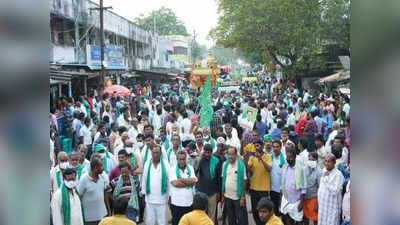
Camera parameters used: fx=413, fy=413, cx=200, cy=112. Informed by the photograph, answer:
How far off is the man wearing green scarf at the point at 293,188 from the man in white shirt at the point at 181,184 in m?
1.20

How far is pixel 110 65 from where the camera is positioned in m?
20.5

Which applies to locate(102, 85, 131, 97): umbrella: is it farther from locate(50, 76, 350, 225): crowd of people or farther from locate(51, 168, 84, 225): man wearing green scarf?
locate(51, 168, 84, 225): man wearing green scarf

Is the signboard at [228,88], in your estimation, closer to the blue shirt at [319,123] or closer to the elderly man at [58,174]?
the blue shirt at [319,123]

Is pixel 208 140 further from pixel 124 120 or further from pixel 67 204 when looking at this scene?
pixel 124 120

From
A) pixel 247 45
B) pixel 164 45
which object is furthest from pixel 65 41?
pixel 164 45

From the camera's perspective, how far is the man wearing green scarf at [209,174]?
5812 mm

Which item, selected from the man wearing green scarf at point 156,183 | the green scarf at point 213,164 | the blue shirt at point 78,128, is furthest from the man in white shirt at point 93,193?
the blue shirt at point 78,128

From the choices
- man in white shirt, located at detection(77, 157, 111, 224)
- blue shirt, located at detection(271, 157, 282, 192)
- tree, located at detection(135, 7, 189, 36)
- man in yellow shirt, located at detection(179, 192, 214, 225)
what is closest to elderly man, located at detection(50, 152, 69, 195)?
man in white shirt, located at detection(77, 157, 111, 224)

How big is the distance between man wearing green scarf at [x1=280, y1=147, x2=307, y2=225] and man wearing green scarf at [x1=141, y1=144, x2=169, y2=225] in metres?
1.57

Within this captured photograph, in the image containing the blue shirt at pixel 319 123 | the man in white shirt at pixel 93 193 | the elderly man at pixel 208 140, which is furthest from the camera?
the blue shirt at pixel 319 123

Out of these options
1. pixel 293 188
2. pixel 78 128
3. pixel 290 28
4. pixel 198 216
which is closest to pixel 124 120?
pixel 78 128

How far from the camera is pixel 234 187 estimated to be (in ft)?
18.2
